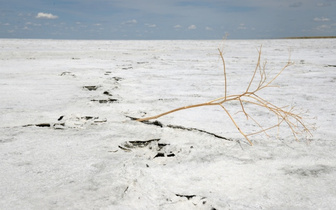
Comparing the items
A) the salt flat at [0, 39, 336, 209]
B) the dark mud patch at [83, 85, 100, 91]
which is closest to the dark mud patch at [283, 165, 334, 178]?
the salt flat at [0, 39, 336, 209]

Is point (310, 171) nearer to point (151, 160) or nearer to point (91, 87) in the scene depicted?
point (151, 160)

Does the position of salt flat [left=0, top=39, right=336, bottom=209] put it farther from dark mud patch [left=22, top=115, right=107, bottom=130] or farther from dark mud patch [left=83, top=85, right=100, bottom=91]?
dark mud patch [left=83, top=85, right=100, bottom=91]

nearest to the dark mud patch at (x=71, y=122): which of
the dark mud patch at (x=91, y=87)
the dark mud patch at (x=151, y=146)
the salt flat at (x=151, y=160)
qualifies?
the salt flat at (x=151, y=160)

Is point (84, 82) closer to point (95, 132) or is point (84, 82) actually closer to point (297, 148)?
point (95, 132)

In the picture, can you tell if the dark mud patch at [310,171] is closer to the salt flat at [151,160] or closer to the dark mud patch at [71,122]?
the salt flat at [151,160]

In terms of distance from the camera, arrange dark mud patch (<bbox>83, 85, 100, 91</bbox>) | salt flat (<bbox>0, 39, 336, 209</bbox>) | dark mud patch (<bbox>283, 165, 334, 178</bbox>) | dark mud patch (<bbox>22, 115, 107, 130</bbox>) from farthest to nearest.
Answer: dark mud patch (<bbox>83, 85, 100, 91</bbox>) → dark mud patch (<bbox>22, 115, 107, 130</bbox>) → dark mud patch (<bbox>283, 165, 334, 178</bbox>) → salt flat (<bbox>0, 39, 336, 209</bbox>)

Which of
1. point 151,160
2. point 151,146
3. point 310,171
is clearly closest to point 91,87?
point 151,146

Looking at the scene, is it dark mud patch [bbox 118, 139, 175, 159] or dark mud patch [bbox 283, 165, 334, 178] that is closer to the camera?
dark mud patch [bbox 283, 165, 334, 178]

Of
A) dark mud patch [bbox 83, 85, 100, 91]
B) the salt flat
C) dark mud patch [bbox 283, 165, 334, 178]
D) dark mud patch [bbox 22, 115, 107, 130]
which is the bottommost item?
dark mud patch [bbox 283, 165, 334, 178]

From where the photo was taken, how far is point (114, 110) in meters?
1.65

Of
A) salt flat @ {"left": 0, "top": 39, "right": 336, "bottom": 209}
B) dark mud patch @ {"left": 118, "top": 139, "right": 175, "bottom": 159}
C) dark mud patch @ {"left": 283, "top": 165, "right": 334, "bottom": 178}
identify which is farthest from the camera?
dark mud patch @ {"left": 118, "top": 139, "right": 175, "bottom": 159}

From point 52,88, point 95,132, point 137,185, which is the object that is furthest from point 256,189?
point 52,88

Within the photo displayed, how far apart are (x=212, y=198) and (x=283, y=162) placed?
1.16 feet

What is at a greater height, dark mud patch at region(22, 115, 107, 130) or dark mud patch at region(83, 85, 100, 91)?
dark mud patch at region(83, 85, 100, 91)
